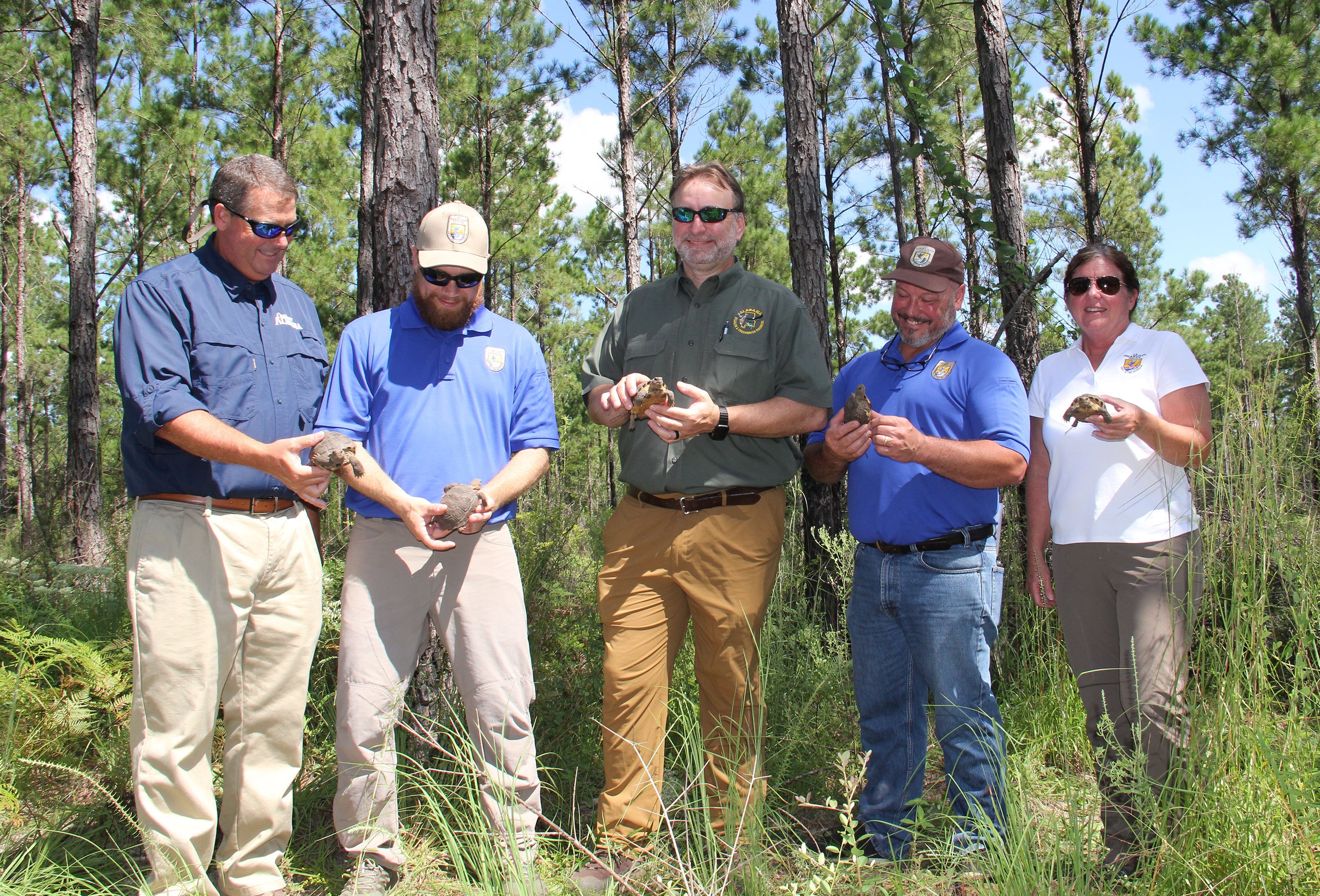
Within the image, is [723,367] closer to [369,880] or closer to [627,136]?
[369,880]

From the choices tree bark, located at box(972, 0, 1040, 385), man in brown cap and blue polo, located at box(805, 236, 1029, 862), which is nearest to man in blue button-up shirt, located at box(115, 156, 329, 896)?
man in brown cap and blue polo, located at box(805, 236, 1029, 862)

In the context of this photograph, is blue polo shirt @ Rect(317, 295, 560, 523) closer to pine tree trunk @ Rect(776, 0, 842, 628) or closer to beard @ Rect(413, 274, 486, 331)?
beard @ Rect(413, 274, 486, 331)

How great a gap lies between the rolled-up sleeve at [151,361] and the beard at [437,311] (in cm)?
74

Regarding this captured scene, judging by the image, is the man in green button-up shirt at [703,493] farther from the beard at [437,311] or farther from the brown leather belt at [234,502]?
the brown leather belt at [234,502]

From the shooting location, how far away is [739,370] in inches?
118

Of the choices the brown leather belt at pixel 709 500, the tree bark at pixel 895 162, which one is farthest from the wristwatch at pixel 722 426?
the tree bark at pixel 895 162

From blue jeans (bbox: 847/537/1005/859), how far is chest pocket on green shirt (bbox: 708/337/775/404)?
74cm

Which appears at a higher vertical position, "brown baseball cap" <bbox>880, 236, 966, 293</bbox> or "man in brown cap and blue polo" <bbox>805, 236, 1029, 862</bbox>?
"brown baseball cap" <bbox>880, 236, 966, 293</bbox>

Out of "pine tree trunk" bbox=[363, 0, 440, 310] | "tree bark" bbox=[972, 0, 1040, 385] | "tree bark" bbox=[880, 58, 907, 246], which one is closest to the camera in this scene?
"pine tree trunk" bbox=[363, 0, 440, 310]

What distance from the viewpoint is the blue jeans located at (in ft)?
9.04

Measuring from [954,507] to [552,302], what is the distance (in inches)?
976

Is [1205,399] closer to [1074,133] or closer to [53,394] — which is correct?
[1074,133]

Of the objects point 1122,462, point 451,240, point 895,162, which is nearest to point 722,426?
point 451,240

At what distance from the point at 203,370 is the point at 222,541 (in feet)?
1.82
